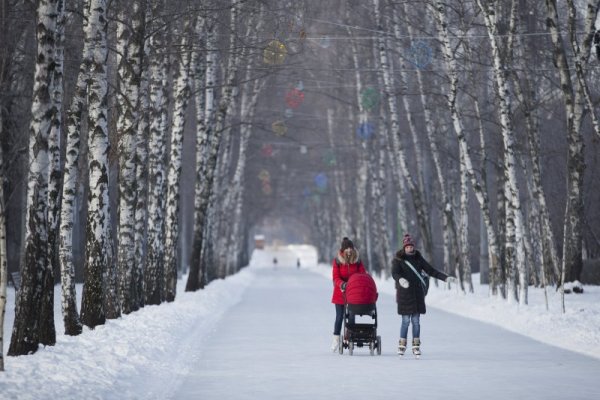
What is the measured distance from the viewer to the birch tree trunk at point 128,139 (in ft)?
73.7

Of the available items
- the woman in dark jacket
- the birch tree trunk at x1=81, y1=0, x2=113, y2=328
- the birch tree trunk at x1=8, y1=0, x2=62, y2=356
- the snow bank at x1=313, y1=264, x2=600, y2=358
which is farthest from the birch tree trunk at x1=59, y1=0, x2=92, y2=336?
the snow bank at x1=313, y1=264, x2=600, y2=358

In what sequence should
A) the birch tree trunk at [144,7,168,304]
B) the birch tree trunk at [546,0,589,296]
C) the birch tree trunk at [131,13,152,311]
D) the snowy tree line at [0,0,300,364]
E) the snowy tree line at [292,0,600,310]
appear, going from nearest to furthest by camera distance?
the snowy tree line at [0,0,300,364] < the birch tree trunk at [131,13,152,311] < the birch tree trunk at [546,0,589,296] < the snowy tree line at [292,0,600,310] < the birch tree trunk at [144,7,168,304]

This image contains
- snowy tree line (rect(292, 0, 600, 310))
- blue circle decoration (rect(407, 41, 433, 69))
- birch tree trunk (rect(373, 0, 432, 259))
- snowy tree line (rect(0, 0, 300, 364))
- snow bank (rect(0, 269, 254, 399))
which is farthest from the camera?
birch tree trunk (rect(373, 0, 432, 259))

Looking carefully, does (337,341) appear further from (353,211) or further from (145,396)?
(353,211)

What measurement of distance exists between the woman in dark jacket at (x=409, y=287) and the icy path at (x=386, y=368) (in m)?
0.45

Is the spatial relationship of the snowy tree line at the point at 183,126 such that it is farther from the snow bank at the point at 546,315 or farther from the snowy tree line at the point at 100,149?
the snow bank at the point at 546,315

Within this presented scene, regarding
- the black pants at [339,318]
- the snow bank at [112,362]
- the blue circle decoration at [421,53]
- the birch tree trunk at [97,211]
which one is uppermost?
the blue circle decoration at [421,53]

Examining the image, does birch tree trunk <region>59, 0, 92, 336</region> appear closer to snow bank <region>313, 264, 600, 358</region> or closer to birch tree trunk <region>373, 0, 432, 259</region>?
snow bank <region>313, 264, 600, 358</region>

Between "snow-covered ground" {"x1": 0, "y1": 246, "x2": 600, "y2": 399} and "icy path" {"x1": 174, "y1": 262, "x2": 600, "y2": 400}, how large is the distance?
0.06 ft

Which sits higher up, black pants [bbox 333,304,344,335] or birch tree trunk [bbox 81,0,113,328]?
birch tree trunk [bbox 81,0,113,328]

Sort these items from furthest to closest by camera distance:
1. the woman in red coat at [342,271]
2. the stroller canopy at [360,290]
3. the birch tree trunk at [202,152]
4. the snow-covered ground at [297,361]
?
the birch tree trunk at [202,152]
the woman in red coat at [342,271]
the stroller canopy at [360,290]
the snow-covered ground at [297,361]

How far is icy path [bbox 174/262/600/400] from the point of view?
41.5 feet

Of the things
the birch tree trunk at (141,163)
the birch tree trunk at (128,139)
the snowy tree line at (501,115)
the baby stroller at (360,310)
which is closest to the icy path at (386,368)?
the baby stroller at (360,310)

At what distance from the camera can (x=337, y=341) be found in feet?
59.8
